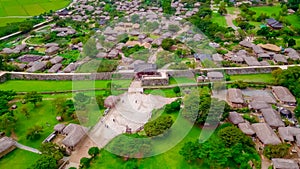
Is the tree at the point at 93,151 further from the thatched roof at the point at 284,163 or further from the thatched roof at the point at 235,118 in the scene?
the thatched roof at the point at 284,163

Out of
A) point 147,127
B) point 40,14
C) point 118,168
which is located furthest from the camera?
point 40,14

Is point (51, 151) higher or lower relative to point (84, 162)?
higher

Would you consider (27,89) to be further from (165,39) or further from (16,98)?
(165,39)

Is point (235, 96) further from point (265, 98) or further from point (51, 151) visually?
point (51, 151)

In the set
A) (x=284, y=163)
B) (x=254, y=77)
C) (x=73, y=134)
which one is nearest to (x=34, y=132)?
(x=73, y=134)

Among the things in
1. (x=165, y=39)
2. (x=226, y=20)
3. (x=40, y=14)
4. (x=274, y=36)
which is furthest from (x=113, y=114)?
(x=40, y=14)

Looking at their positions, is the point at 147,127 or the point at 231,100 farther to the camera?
the point at 231,100
